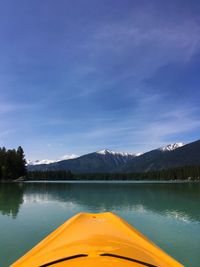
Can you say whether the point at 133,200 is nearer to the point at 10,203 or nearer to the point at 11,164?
the point at 10,203

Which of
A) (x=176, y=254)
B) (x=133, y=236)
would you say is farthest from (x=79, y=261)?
(x=176, y=254)

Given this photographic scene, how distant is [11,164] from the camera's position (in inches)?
4747

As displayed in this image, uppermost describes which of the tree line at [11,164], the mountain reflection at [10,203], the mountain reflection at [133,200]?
the tree line at [11,164]

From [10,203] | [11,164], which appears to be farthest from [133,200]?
[11,164]

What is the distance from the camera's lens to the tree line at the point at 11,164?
11738 centimetres

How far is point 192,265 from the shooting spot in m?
12.2

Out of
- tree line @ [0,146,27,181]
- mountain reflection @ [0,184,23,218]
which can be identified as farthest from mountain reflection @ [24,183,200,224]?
tree line @ [0,146,27,181]

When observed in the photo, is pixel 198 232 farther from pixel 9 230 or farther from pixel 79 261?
pixel 79 261

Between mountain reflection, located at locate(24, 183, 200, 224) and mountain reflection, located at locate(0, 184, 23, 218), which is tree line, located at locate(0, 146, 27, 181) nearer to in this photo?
mountain reflection, located at locate(24, 183, 200, 224)

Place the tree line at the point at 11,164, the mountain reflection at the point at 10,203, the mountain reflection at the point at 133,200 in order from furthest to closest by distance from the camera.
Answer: the tree line at the point at 11,164
the mountain reflection at the point at 133,200
the mountain reflection at the point at 10,203

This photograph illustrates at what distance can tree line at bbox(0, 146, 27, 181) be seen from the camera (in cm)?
11738

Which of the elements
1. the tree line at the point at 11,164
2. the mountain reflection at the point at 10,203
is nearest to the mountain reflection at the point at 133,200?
the mountain reflection at the point at 10,203

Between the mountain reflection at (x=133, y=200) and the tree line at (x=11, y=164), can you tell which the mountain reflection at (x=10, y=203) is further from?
the tree line at (x=11, y=164)

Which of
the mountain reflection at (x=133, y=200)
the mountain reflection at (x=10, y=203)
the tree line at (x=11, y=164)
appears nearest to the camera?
the mountain reflection at (x=10, y=203)
